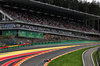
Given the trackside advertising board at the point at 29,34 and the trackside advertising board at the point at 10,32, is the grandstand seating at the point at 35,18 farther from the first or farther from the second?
the trackside advertising board at the point at 29,34

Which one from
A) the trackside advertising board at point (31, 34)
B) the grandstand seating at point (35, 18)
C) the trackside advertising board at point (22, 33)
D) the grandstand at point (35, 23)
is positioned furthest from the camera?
the grandstand seating at point (35, 18)

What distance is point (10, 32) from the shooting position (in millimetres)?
40156

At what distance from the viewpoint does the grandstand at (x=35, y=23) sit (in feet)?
132

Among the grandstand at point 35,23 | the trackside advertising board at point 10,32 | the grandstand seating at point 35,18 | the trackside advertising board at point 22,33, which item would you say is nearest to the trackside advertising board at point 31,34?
the grandstand at point 35,23

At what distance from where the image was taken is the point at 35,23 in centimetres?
4456

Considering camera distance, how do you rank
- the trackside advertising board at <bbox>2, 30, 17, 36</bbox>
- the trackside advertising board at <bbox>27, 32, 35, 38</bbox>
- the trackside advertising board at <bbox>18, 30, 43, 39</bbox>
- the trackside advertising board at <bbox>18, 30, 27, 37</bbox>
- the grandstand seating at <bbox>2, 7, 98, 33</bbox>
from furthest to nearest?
the grandstand seating at <bbox>2, 7, 98, 33</bbox> → the trackside advertising board at <bbox>27, 32, 35, 38</bbox> → the trackside advertising board at <bbox>18, 30, 43, 39</bbox> → the trackside advertising board at <bbox>2, 30, 17, 36</bbox> → the trackside advertising board at <bbox>18, 30, 27, 37</bbox>

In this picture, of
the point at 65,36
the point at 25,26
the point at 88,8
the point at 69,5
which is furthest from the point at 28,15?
the point at 88,8

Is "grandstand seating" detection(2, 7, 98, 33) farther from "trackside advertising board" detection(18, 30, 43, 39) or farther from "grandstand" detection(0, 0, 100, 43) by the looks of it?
"trackside advertising board" detection(18, 30, 43, 39)

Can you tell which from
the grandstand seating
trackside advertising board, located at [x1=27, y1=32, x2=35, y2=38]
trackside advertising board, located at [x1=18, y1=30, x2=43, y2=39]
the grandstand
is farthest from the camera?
the grandstand seating

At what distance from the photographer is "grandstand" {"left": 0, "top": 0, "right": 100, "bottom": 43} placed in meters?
40.1

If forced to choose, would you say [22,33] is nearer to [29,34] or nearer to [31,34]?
[29,34]

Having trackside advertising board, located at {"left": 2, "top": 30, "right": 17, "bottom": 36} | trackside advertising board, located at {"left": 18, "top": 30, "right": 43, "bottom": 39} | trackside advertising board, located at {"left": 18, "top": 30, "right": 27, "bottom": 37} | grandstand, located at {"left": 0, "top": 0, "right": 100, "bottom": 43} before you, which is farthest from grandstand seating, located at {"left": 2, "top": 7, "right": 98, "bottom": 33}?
trackside advertising board, located at {"left": 18, "top": 30, "right": 27, "bottom": 37}

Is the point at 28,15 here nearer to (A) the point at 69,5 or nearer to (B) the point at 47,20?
(B) the point at 47,20


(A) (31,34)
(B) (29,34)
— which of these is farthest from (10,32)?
(A) (31,34)
